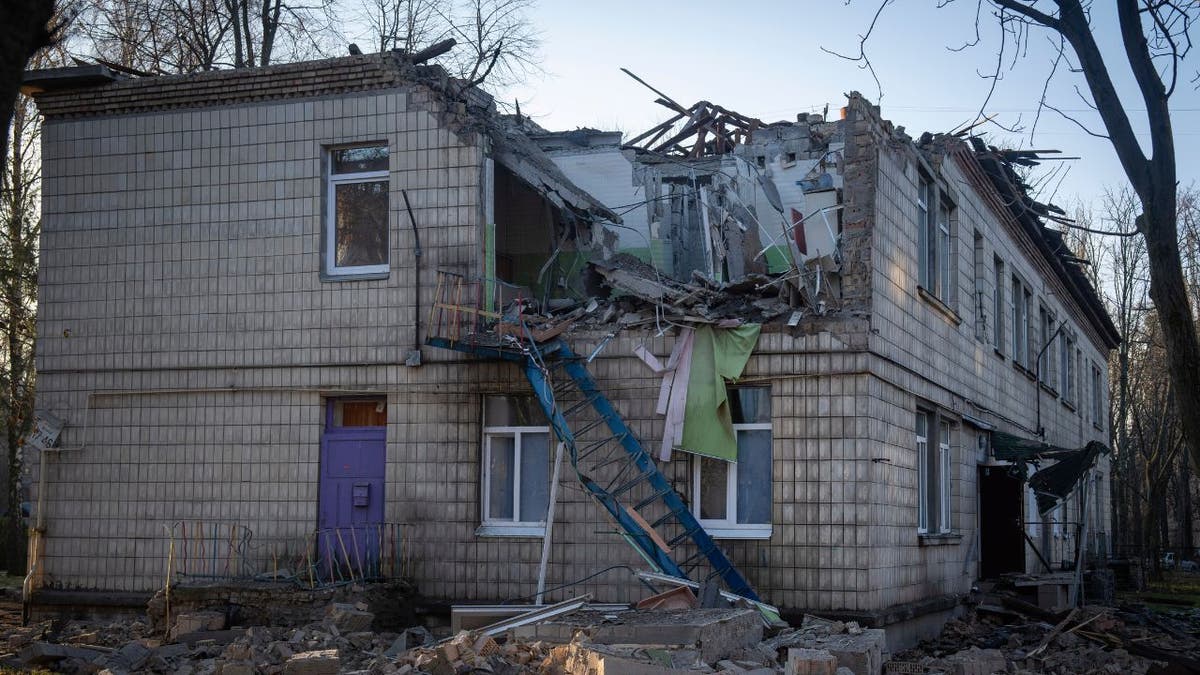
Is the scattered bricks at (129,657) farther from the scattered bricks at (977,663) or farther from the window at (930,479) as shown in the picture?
the window at (930,479)

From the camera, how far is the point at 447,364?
14891 mm

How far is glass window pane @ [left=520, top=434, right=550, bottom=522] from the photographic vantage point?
1462 cm

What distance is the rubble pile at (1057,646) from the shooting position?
1275 centimetres

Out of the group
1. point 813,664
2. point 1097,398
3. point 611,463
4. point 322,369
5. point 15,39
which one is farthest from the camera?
point 1097,398

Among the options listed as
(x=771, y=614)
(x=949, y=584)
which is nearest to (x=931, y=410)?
(x=949, y=584)

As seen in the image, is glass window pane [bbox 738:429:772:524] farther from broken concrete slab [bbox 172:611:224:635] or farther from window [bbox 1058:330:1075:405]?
window [bbox 1058:330:1075:405]

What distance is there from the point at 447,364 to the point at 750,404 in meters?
3.53

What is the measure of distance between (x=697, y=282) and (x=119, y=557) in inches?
308

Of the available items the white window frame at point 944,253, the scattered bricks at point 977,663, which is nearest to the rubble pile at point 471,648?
the scattered bricks at point 977,663

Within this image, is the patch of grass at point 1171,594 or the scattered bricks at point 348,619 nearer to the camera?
the scattered bricks at point 348,619

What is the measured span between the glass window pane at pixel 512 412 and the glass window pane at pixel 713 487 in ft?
6.36

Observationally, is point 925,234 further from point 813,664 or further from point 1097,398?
point 1097,398

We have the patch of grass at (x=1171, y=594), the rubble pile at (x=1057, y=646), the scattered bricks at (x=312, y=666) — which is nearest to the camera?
the scattered bricks at (x=312, y=666)

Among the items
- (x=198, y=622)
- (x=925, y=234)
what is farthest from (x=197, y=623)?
(x=925, y=234)
